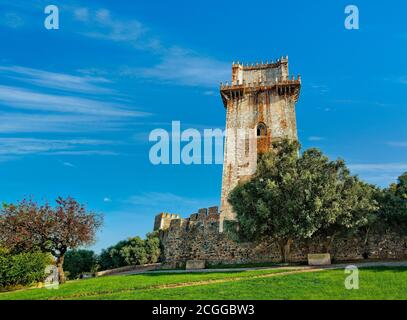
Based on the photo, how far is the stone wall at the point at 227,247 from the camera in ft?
76.2

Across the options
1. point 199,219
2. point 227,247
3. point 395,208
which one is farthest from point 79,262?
point 395,208

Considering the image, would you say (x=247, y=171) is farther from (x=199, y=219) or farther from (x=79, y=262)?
(x=79, y=262)

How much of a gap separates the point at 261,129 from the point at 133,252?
1863 centimetres

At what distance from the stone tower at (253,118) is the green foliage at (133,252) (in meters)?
11.0

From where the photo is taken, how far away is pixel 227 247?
27.7 m

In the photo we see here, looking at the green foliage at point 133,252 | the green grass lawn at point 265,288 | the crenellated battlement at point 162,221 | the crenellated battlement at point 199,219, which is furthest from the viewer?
the crenellated battlement at point 162,221

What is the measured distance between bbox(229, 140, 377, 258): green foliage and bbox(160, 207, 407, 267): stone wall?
1577 millimetres

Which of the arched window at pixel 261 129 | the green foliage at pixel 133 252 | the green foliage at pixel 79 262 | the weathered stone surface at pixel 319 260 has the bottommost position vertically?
the green foliage at pixel 79 262

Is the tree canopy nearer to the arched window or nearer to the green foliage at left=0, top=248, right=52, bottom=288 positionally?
the green foliage at left=0, top=248, right=52, bottom=288

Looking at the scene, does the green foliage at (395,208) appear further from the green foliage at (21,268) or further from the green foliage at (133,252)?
the green foliage at (133,252)

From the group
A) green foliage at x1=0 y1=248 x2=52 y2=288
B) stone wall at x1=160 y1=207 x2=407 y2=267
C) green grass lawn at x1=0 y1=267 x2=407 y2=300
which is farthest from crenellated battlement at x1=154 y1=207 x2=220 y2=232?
green grass lawn at x1=0 y1=267 x2=407 y2=300

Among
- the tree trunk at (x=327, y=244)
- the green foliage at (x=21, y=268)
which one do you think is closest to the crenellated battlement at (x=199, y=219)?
the tree trunk at (x=327, y=244)

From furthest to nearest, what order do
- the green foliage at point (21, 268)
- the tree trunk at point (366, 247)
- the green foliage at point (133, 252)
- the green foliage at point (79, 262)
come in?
the green foliage at point (79, 262), the green foliage at point (133, 252), the tree trunk at point (366, 247), the green foliage at point (21, 268)
